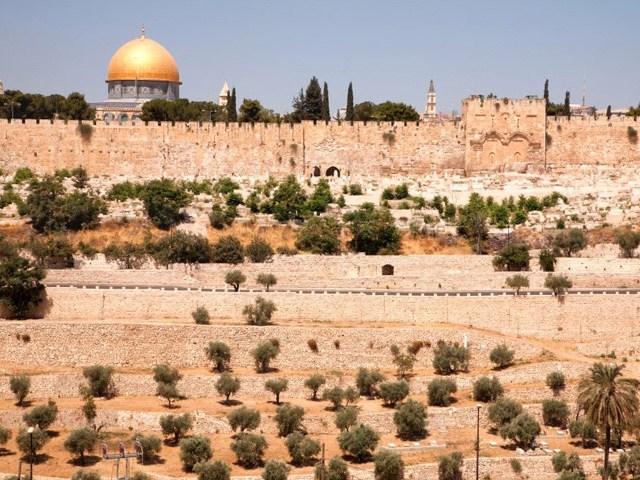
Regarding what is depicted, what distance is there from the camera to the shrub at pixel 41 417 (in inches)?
1221

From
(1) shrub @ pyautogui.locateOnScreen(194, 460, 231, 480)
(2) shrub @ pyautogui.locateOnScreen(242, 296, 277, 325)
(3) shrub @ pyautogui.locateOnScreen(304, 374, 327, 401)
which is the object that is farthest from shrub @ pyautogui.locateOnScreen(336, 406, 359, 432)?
(2) shrub @ pyautogui.locateOnScreen(242, 296, 277, 325)

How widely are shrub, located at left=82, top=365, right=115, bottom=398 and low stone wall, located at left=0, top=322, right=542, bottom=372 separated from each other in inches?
69.1

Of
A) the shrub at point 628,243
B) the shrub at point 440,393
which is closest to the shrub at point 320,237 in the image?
the shrub at point 628,243

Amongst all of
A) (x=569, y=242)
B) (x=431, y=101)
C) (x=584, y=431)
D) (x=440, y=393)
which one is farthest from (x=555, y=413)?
(x=431, y=101)

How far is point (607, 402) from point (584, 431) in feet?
11.1

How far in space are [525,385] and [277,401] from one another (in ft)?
A: 21.0

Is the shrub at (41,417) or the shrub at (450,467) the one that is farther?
the shrub at (41,417)

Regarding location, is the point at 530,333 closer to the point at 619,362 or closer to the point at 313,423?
the point at 619,362

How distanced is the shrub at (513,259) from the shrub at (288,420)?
13038 mm

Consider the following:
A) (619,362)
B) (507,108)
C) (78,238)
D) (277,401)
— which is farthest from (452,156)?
(277,401)

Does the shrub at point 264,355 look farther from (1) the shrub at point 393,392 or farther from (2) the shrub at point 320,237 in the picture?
(2) the shrub at point 320,237

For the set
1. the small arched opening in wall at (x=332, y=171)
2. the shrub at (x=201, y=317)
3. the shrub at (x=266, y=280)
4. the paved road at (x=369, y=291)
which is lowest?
Answer: the shrub at (x=201, y=317)

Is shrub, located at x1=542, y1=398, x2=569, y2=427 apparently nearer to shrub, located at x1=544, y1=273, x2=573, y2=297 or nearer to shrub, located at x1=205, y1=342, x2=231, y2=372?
shrub, located at x1=544, y1=273, x2=573, y2=297

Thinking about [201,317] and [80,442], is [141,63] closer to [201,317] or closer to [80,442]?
[201,317]
